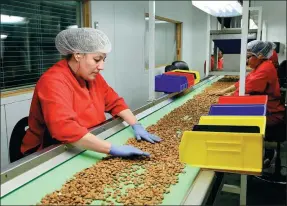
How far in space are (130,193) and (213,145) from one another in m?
0.42

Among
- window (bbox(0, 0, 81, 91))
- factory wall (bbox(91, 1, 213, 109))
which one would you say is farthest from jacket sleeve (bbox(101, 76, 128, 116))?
factory wall (bbox(91, 1, 213, 109))

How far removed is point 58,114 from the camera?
1.42 m

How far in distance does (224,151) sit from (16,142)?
3.92 ft

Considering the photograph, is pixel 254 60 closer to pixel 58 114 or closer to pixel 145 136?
pixel 145 136

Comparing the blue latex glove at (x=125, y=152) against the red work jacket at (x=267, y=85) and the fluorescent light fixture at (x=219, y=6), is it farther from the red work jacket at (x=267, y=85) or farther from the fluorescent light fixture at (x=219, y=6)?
the red work jacket at (x=267, y=85)

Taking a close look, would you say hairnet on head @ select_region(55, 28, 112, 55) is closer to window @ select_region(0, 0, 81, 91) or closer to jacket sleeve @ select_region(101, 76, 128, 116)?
jacket sleeve @ select_region(101, 76, 128, 116)

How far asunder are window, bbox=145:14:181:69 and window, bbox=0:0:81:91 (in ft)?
10.3

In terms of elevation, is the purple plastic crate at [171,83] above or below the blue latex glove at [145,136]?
above

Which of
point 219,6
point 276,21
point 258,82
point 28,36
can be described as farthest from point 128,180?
point 276,21

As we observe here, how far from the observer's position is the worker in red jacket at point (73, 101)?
4.64ft

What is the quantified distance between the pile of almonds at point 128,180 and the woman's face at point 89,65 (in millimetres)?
465

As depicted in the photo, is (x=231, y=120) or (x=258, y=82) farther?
(x=258, y=82)

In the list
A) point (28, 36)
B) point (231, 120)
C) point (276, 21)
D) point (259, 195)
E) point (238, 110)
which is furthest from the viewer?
point (276, 21)

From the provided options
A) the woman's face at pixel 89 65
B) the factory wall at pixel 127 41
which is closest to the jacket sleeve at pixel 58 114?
the woman's face at pixel 89 65
